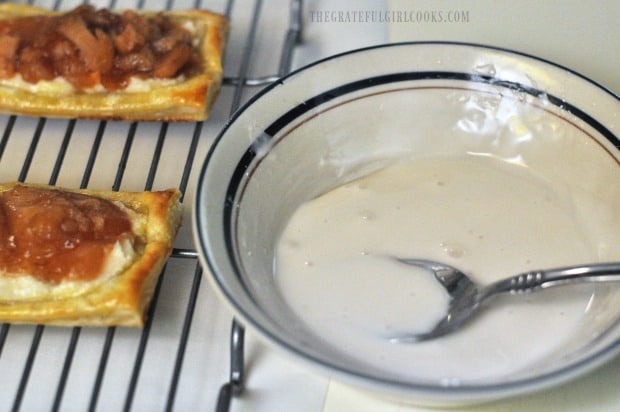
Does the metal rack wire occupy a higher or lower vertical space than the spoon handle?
lower

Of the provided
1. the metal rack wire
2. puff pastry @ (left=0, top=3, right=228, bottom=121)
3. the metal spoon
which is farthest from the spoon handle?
puff pastry @ (left=0, top=3, right=228, bottom=121)

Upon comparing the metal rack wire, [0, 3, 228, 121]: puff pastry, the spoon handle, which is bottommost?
the metal rack wire

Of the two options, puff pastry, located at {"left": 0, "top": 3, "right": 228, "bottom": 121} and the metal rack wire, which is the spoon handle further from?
puff pastry, located at {"left": 0, "top": 3, "right": 228, "bottom": 121}

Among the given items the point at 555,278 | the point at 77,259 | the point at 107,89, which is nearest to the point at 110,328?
the point at 77,259

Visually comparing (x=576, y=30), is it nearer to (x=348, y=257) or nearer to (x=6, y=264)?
(x=348, y=257)

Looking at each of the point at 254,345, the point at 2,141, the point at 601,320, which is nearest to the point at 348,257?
the point at 254,345

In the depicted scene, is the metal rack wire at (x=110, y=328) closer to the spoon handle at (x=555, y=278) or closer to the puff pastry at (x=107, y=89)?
the puff pastry at (x=107, y=89)

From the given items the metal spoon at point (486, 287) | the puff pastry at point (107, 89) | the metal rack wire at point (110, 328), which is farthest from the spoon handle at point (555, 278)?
the puff pastry at point (107, 89)
